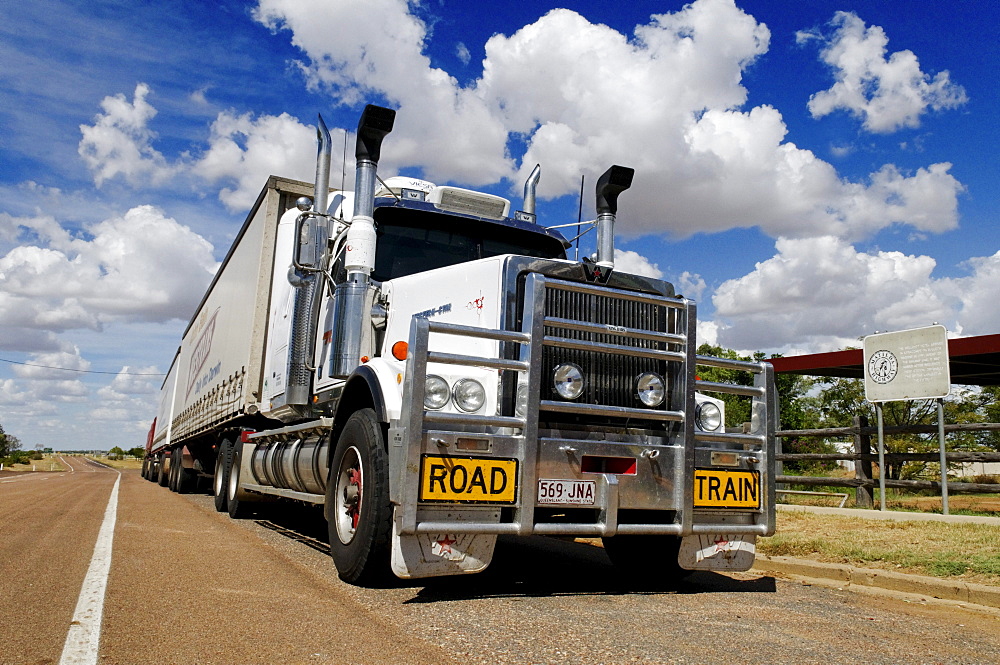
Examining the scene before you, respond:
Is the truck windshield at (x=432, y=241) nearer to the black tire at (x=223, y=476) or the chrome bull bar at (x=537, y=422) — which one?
the chrome bull bar at (x=537, y=422)

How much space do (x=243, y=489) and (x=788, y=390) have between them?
32.2m

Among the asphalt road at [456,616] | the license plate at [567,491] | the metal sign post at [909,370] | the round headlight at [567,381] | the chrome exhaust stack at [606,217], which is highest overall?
the chrome exhaust stack at [606,217]

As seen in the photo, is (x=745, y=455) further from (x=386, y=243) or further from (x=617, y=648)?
(x=386, y=243)

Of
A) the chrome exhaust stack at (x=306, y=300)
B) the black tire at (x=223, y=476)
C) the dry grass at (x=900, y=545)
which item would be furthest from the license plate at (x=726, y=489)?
the black tire at (x=223, y=476)

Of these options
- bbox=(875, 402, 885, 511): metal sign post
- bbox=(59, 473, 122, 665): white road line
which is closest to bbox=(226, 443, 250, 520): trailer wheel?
bbox=(59, 473, 122, 665): white road line

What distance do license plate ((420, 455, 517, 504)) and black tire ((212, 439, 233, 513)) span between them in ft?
25.3

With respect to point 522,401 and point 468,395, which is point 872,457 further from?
point 468,395

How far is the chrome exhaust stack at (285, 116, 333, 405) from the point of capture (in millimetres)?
6887

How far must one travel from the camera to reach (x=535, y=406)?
4.60m

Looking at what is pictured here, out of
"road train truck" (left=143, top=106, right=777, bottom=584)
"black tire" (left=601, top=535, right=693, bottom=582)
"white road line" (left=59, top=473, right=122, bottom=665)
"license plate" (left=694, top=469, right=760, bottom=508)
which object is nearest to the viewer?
"white road line" (left=59, top=473, right=122, bottom=665)

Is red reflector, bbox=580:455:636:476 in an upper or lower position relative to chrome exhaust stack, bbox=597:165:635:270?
lower

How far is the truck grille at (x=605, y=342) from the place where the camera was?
4973mm

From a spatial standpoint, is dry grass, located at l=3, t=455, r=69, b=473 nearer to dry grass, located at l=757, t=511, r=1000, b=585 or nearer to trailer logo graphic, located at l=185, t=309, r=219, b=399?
trailer logo graphic, located at l=185, t=309, r=219, b=399

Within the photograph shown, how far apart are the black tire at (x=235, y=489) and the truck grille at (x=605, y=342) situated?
6535 millimetres
